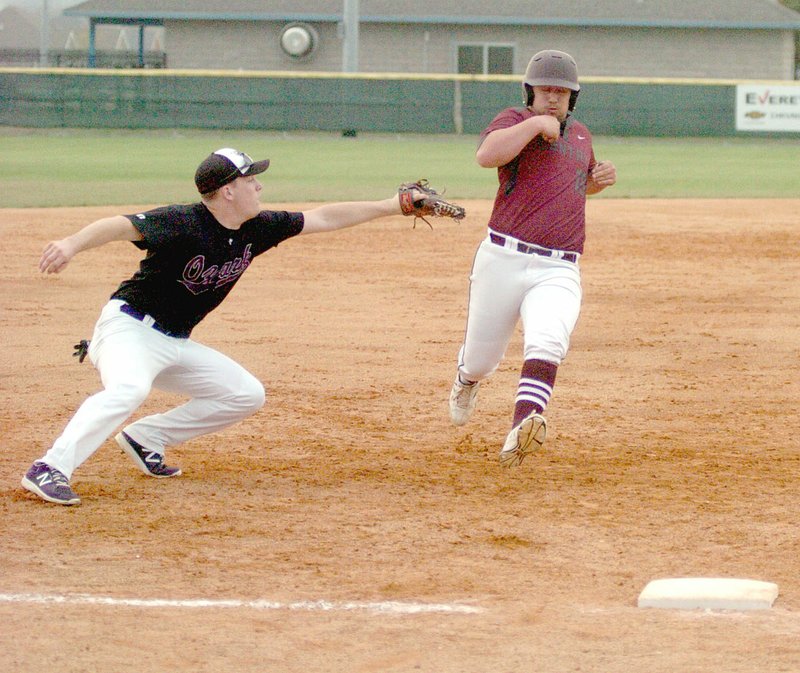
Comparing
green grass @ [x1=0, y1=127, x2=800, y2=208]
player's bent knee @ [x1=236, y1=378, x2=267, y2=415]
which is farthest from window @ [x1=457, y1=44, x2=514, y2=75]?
player's bent knee @ [x1=236, y1=378, x2=267, y2=415]

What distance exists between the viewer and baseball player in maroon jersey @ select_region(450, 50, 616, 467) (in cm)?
567

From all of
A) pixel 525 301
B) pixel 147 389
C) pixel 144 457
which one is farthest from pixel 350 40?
pixel 147 389

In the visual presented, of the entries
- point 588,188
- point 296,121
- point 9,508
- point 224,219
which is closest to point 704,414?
point 588,188

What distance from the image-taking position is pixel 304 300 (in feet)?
36.2

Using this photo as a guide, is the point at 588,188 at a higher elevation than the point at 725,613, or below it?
higher

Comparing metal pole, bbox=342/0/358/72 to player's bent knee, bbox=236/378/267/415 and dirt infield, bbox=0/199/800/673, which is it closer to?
dirt infield, bbox=0/199/800/673

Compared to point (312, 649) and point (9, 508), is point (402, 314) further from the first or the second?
point (312, 649)

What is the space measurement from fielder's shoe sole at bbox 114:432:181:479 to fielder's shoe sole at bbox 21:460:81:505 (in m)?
0.51

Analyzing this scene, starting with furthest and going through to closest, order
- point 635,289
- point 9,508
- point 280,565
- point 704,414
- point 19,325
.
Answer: point 635,289 < point 19,325 < point 704,414 < point 9,508 < point 280,565

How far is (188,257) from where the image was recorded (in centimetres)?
542

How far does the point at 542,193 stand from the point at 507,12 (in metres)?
35.3

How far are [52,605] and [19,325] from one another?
19.6ft

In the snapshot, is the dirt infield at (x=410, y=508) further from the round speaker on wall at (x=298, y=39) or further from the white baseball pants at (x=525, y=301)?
the round speaker on wall at (x=298, y=39)

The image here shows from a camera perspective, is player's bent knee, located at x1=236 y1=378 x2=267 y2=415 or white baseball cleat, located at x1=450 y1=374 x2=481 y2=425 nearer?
player's bent knee, located at x1=236 y1=378 x2=267 y2=415
